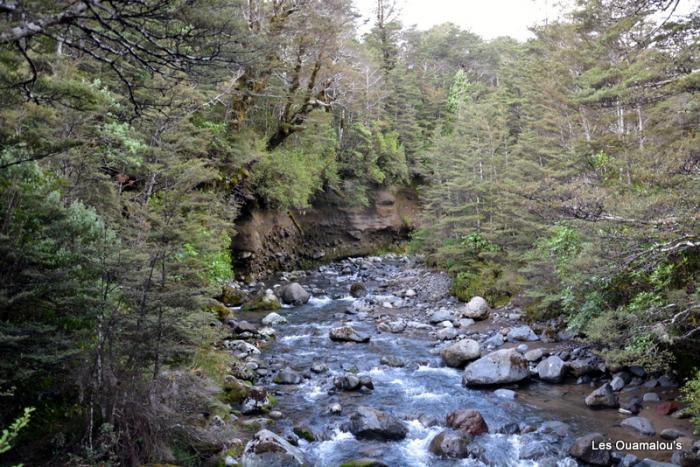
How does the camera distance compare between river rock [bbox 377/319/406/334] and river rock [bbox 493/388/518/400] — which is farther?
river rock [bbox 377/319/406/334]

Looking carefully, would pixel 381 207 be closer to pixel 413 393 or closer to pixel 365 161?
pixel 365 161

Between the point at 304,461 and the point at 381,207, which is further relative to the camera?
the point at 381,207

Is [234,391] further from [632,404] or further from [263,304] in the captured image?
[263,304]

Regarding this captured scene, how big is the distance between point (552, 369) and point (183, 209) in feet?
28.8

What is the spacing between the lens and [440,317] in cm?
1617

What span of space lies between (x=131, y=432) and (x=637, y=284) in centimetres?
985

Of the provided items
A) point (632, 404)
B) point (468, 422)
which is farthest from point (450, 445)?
point (632, 404)

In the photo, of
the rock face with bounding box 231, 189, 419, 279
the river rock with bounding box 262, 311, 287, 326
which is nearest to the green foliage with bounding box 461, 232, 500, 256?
the river rock with bounding box 262, 311, 287, 326

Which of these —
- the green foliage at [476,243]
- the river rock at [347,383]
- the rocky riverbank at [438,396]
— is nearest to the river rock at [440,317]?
the rocky riverbank at [438,396]

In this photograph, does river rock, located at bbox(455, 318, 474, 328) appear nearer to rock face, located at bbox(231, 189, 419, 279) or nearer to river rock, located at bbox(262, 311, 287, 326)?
river rock, located at bbox(262, 311, 287, 326)

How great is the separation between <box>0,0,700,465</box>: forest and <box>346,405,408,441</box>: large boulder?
8.36ft

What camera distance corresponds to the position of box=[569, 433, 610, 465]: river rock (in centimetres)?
718

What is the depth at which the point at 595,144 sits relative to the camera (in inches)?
594

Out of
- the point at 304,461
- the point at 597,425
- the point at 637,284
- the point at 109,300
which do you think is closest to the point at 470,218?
the point at 637,284
